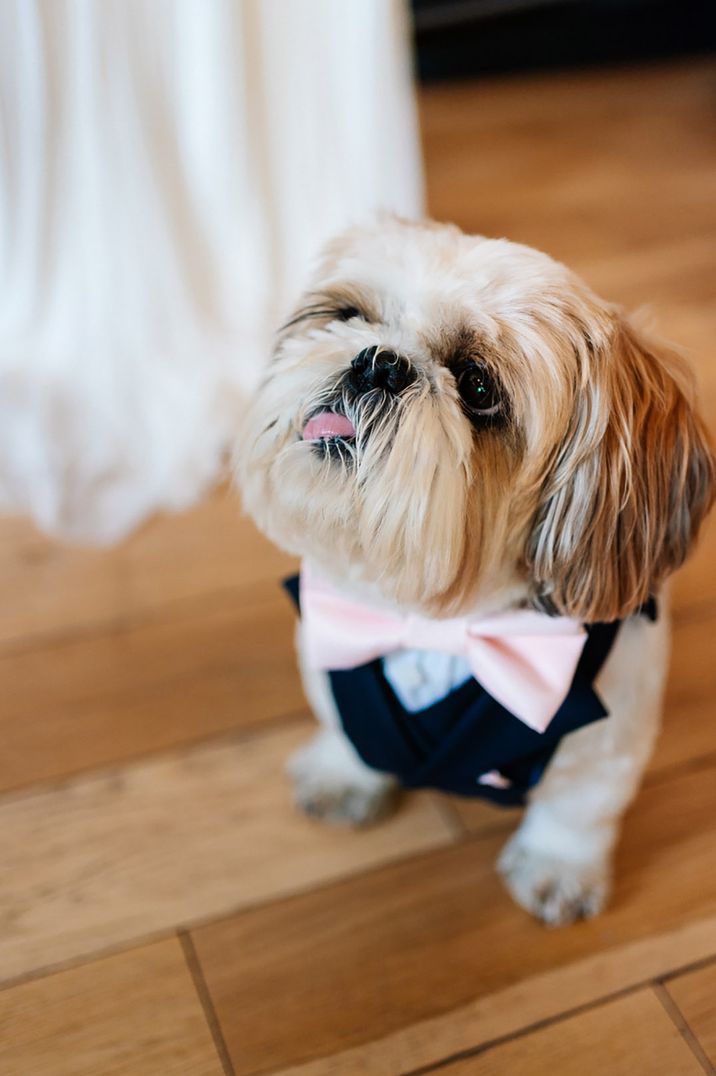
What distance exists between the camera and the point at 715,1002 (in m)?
1.16

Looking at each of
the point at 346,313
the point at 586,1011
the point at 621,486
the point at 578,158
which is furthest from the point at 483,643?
the point at 578,158

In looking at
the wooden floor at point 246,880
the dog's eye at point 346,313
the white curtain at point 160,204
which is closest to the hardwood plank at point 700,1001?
the wooden floor at point 246,880

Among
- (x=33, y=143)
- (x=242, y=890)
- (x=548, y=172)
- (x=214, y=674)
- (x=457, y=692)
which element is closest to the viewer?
(x=457, y=692)

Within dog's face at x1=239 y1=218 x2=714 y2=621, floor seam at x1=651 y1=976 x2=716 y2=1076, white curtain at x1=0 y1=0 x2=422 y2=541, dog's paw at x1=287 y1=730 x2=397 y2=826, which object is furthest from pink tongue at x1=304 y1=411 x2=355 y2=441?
white curtain at x1=0 y1=0 x2=422 y2=541

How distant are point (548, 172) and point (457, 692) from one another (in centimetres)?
203

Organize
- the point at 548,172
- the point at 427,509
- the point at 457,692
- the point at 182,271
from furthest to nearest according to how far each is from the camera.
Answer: the point at 548,172
the point at 182,271
the point at 457,692
the point at 427,509

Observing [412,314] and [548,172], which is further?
[548,172]

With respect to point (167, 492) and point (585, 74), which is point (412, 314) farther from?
point (585, 74)

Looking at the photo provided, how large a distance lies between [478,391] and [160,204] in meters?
1.14

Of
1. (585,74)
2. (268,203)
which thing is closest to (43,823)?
(268,203)

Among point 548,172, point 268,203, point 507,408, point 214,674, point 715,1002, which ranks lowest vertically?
point 715,1002

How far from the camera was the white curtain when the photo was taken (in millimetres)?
1758

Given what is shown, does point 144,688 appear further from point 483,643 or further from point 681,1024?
point 681,1024

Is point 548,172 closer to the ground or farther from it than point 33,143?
closer to the ground
